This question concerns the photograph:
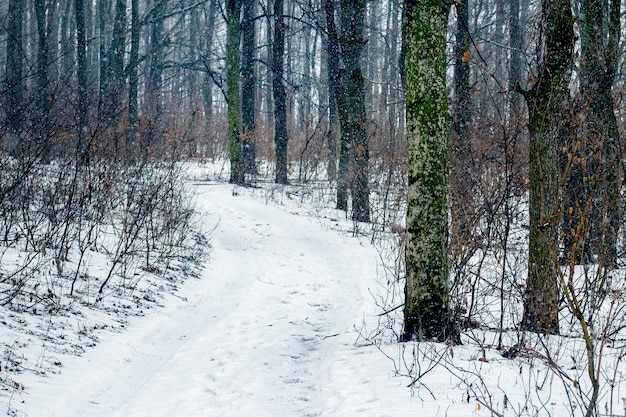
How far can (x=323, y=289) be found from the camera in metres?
8.43

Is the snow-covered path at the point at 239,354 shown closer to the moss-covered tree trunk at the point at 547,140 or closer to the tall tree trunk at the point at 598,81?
the moss-covered tree trunk at the point at 547,140

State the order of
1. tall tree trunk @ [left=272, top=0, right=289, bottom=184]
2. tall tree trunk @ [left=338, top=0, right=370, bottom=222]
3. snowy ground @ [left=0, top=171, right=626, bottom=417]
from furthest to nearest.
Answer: tall tree trunk @ [left=272, top=0, right=289, bottom=184] < tall tree trunk @ [left=338, top=0, right=370, bottom=222] < snowy ground @ [left=0, top=171, right=626, bottom=417]

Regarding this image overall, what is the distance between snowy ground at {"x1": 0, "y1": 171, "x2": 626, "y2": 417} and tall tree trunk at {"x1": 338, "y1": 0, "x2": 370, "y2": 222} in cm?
479

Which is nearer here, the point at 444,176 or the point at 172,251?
the point at 444,176

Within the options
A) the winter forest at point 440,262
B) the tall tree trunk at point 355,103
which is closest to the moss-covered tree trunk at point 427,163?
the winter forest at point 440,262

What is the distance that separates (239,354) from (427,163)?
2.48 m

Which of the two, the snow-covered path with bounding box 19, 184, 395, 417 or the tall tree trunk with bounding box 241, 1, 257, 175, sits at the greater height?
the tall tree trunk with bounding box 241, 1, 257, 175

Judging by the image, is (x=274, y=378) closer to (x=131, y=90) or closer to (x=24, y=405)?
(x=24, y=405)

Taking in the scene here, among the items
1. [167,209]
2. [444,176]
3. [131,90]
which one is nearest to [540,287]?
[444,176]

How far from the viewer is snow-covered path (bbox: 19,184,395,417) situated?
13.8ft

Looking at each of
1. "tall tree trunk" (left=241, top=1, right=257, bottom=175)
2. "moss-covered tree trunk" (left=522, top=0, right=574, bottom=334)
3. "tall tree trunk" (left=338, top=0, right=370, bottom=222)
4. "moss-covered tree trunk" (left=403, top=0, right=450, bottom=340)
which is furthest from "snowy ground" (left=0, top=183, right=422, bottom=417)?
"tall tree trunk" (left=241, top=1, right=257, bottom=175)

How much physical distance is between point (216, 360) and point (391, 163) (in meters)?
8.11

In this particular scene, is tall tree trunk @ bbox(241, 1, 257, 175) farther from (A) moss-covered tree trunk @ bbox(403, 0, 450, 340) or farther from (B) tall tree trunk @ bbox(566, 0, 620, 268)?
(A) moss-covered tree trunk @ bbox(403, 0, 450, 340)

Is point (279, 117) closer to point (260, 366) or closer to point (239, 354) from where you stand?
point (239, 354)
